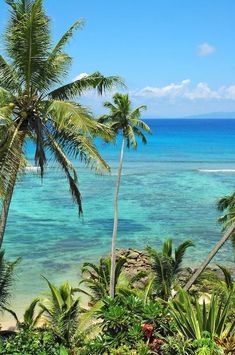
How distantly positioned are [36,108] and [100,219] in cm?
2964

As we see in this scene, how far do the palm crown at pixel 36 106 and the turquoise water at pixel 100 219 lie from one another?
108cm

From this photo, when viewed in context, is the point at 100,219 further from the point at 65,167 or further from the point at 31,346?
the point at 31,346

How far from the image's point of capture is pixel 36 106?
493 inches

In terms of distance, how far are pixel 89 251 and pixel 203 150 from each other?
84072 millimetres

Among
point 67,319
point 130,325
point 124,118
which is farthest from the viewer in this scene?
point 124,118

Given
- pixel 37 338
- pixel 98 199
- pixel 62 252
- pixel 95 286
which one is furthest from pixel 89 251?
pixel 37 338

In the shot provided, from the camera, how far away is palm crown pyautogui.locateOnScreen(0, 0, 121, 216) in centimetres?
1176

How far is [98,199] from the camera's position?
5075 centimetres

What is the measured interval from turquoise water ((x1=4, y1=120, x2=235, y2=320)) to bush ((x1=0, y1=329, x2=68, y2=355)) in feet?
18.0

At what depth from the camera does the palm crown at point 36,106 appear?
1176cm

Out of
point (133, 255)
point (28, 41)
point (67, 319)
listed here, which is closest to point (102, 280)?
point (67, 319)

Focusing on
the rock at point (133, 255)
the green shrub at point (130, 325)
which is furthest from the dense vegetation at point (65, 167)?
the rock at point (133, 255)

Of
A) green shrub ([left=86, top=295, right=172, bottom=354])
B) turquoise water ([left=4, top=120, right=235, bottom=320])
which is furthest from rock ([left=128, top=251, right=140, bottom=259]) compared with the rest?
green shrub ([left=86, top=295, right=172, bottom=354])

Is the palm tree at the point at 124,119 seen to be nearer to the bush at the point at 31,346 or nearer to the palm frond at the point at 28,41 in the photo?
the palm frond at the point at 28,41
